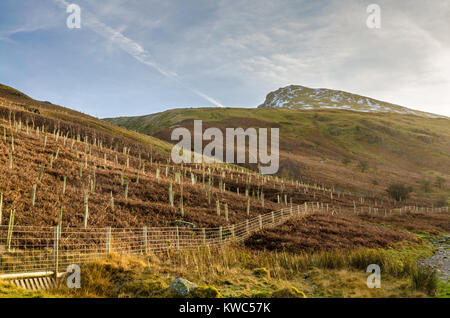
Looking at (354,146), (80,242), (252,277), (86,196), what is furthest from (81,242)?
(354,146)

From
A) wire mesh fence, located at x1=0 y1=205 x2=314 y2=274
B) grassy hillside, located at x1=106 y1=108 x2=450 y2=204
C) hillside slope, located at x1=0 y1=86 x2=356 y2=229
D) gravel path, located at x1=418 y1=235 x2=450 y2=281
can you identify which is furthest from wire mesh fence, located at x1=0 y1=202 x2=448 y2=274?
grassy hillside, located at x1=106 y1=108 x2=450 y2=204

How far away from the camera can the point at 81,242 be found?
14047mm

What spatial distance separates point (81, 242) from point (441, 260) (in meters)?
20.5

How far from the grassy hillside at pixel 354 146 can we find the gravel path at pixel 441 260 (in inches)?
1535

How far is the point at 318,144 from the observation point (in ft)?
364

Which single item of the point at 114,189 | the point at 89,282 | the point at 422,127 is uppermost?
the point at 422,127

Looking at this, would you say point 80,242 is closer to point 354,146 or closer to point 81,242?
point 81,242

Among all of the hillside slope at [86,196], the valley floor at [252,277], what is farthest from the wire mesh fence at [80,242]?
the valley floor at [252,277]

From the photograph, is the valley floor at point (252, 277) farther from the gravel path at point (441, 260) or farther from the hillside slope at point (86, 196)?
the hillside slope at point (86, 196)

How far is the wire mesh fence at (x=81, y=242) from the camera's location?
34.7ft

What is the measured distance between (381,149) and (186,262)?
391 ft
